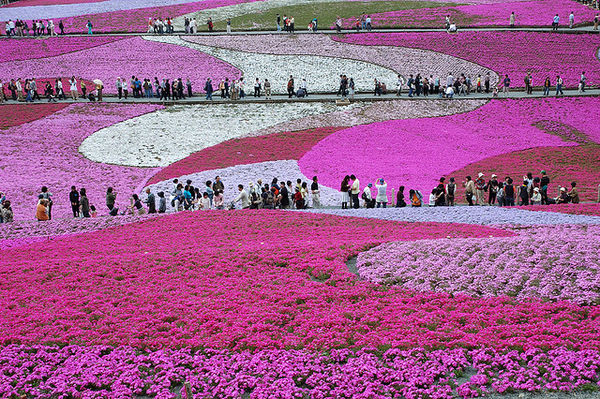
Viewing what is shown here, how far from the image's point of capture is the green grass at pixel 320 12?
68.2 meters

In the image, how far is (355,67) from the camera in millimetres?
55594

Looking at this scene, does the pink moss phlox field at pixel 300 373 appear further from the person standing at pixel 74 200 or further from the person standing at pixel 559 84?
the person standing at pixel 559 84

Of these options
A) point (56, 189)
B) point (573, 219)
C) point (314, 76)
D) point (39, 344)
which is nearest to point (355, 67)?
point (314, 76)

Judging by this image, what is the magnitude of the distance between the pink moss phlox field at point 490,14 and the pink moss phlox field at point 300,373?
5676cm

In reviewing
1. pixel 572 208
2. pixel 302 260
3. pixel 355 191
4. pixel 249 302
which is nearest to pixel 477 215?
pixel 572 208

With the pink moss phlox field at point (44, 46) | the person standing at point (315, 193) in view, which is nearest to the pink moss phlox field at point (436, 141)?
the person standing at point (315, 193)

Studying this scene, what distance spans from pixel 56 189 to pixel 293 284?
21.3 meters

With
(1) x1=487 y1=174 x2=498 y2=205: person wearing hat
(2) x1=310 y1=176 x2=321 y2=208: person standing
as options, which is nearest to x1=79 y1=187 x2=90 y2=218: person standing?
(2) x1=310 y1=176 x2=321 y2=208: person standing

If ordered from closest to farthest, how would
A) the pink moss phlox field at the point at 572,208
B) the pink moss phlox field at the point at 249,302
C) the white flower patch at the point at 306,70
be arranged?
the pink moss phlox field at the point at 249,302
the pink moss phlox field at the point at 572,208
the white flower patch at the point at 306,70

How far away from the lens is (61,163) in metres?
38.8

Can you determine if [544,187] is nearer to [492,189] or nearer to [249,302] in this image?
[492,189]

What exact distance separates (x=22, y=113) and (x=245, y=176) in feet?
70.7

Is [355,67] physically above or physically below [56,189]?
above

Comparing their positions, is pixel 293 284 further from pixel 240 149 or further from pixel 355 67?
pixel 355 67
